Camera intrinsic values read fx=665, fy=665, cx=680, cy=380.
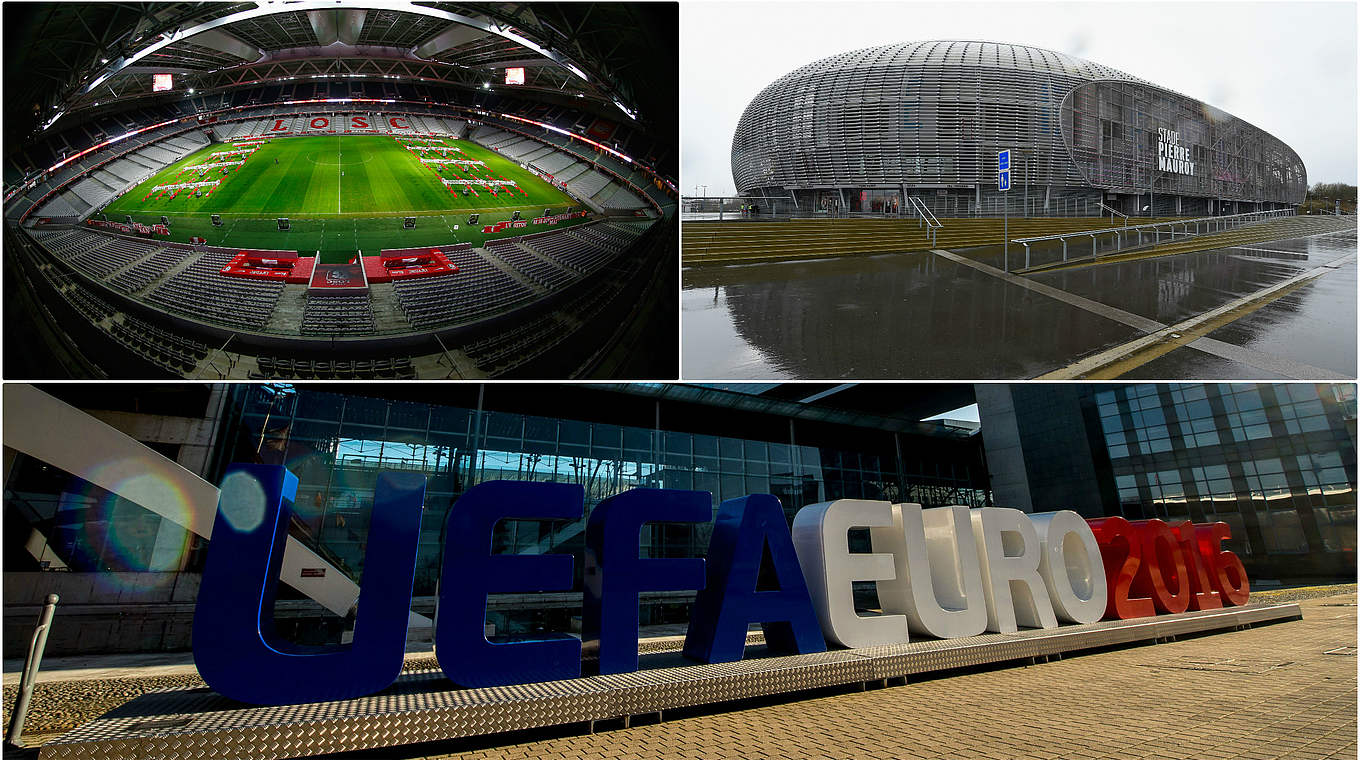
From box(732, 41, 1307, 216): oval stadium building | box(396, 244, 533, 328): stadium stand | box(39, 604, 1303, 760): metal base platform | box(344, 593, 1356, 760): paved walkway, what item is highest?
box(732, 41, 1307, 216): oval stadium building

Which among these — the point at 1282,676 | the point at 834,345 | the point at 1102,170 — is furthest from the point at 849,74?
the point at 1282,676

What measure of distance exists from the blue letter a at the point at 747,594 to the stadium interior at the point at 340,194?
2.24 metres

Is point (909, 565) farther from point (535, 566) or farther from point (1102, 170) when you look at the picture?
point (1102, 170)

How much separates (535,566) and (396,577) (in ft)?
4.14

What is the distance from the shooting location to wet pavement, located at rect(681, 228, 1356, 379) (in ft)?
29.7

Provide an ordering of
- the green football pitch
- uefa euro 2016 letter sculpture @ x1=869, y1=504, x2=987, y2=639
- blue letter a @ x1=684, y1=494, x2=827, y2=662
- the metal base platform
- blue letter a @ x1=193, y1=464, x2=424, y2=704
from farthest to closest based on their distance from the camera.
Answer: uefa euro 2016 letter sculpture @ x1=869, y1=504, x2=987, y2=639
blue letter a @ x1=684, y1=494, x2=827, y2=662
the green football pitch
blue letter a @ x1=193, y1=464, x2=424, y2=704
the metal base platform

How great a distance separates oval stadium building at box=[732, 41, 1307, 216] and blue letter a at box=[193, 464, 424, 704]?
45263 mm

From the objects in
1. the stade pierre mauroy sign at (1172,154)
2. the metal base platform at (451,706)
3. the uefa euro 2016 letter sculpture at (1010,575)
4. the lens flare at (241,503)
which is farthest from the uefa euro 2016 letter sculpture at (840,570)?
the stade pierre mauroy sign at (1172,154)

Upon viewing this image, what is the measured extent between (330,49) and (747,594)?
731cm

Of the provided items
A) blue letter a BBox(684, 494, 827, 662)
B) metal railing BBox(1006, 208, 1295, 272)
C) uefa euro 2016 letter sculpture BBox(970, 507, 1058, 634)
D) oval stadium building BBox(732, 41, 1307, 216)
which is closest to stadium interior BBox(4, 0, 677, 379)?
blue letter a BBox(684, 494, 827, 662)

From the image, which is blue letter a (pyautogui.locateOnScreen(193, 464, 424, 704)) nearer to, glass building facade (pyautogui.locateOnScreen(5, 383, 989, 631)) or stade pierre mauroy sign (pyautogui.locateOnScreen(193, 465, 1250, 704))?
stade pierre mauroy sign (pyautogui.locateOnScreen(193, 465, 1250, 704))

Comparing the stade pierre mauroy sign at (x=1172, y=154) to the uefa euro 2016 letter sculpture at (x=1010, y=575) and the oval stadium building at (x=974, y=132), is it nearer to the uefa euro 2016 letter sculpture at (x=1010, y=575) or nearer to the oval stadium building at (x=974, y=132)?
the oval stadium building at (x=974, y=132)

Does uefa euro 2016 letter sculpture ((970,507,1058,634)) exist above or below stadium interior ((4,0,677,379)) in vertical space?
below

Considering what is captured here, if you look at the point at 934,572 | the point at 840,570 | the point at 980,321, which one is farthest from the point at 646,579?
the point at 980,321
